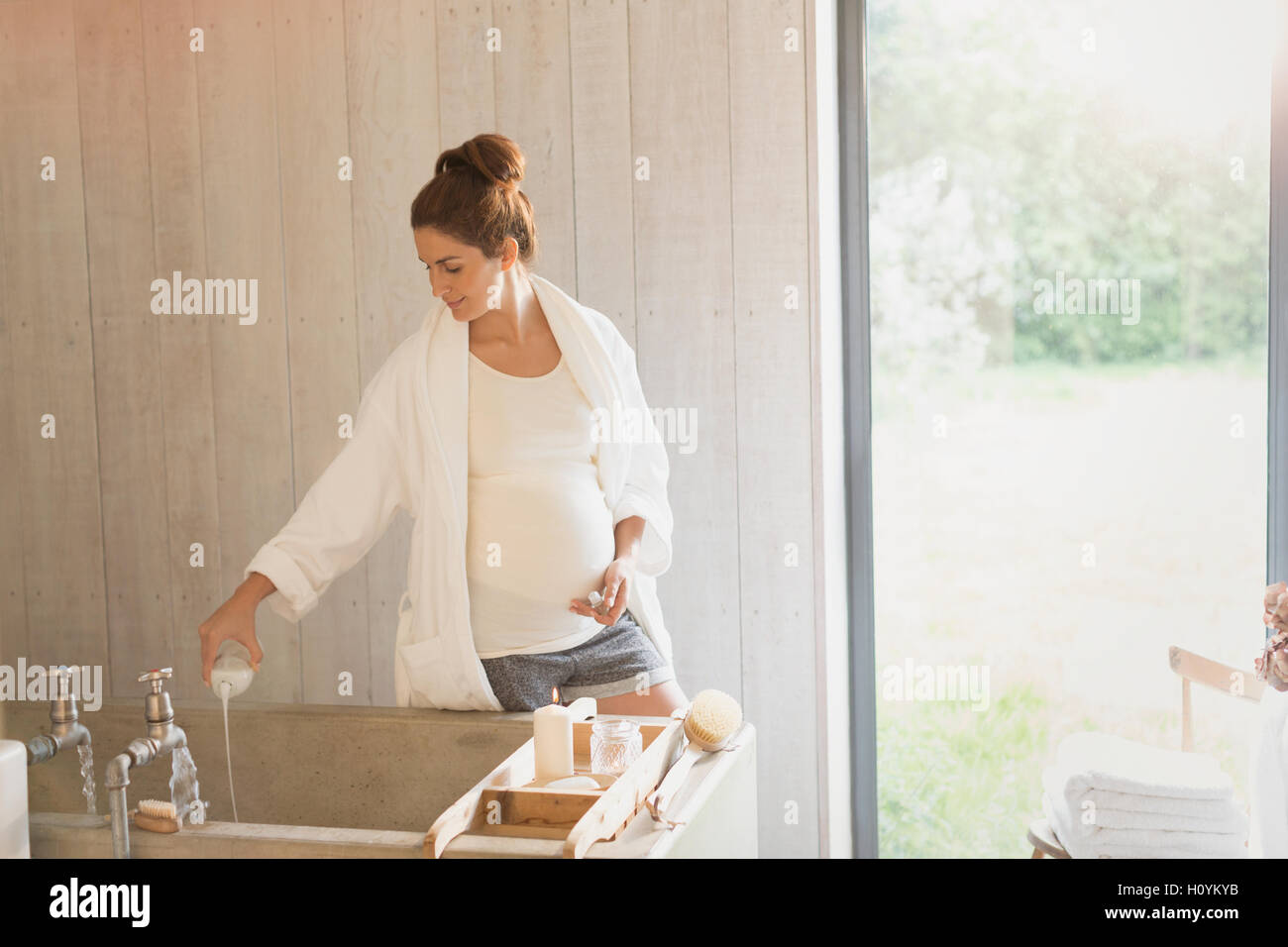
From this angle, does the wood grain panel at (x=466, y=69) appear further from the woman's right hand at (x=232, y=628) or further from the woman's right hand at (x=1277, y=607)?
the woman's right hand at (x=1277, y=607)

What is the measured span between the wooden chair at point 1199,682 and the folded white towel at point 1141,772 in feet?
0.40

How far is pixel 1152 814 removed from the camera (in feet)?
6.60

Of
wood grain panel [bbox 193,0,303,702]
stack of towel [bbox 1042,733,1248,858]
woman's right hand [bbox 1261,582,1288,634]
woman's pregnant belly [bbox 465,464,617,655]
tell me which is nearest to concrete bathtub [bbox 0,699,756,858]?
woman's pregnant belly [bbox 465,464,617,655]

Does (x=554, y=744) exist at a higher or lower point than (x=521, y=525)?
lower

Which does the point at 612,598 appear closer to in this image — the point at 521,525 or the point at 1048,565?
the point at 521,525

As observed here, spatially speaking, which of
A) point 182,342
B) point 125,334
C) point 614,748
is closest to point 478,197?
point 614,748

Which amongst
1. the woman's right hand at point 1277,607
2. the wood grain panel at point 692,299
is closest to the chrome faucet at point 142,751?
the wood grain panel at point 692,299

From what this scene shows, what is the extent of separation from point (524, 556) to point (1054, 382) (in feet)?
4.29

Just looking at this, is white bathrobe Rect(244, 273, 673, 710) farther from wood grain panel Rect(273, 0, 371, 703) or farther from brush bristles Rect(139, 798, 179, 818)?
wood grain panel Rect(273, 0, 371, 703)

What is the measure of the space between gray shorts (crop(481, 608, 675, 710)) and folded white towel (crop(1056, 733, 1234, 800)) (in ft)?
2.36

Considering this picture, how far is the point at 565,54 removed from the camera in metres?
2.60

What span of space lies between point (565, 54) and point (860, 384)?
0.96 m

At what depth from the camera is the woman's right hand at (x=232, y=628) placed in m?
1.84
